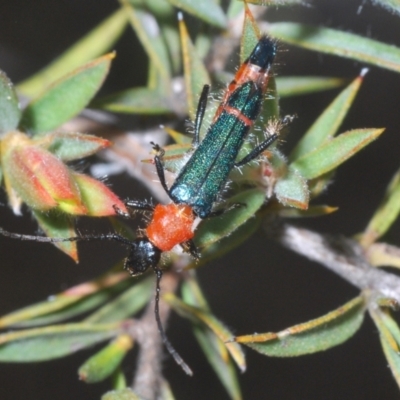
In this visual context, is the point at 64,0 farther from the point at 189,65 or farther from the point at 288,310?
the point at 288,310

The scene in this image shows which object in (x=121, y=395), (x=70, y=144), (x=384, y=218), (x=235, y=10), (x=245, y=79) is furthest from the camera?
(x=235, y=10)

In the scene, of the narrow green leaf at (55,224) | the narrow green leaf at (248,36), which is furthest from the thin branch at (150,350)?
the narrow green leaf at (248,36)

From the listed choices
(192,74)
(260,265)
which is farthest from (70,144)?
(260,265)

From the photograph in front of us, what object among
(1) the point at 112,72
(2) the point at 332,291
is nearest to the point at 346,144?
(1) the point at 112,72

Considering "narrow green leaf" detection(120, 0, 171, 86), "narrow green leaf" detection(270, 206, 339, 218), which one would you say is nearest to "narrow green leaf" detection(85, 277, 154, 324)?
"narrow green leaf" detection(270, 206, 339, 218)

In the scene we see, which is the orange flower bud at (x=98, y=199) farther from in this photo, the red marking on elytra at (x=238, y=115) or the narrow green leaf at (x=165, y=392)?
the narrow green leaf at (x=165, y=392)

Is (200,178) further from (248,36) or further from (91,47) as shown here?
(91,47)
